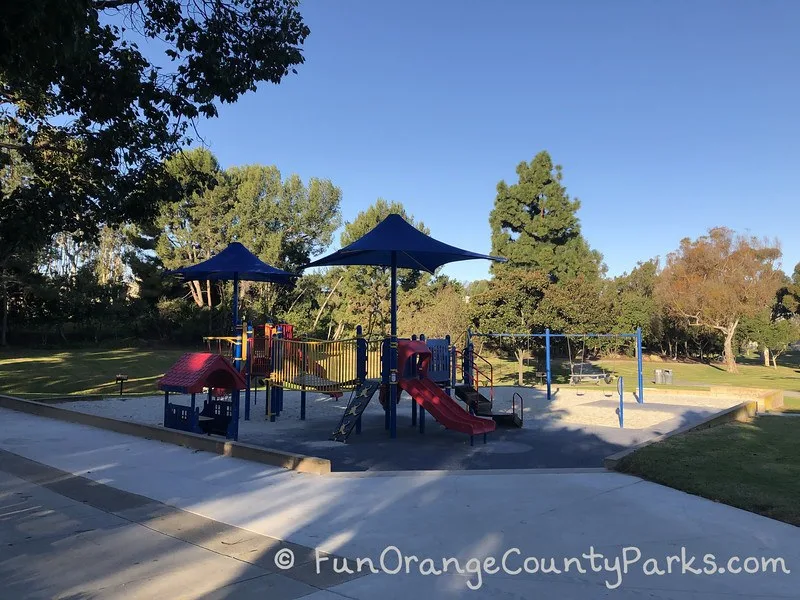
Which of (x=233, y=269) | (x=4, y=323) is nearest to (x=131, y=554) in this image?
(x=233, y=269)

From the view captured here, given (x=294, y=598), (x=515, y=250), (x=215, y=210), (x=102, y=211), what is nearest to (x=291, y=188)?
(x=215, y=210)

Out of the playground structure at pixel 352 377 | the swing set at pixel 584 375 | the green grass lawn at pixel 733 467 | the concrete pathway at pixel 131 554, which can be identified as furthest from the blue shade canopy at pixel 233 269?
the swing set at pixel 584 375

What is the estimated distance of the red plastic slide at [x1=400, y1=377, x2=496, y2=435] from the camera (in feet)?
35.9

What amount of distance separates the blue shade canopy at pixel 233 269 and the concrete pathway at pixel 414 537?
7.28 metres

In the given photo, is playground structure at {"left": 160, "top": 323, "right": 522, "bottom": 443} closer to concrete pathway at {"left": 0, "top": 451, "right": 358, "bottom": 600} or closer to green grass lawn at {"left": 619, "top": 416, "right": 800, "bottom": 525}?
green grass lawn at {"left": 619, "top": 416, "right": 800, "bottom": 525}

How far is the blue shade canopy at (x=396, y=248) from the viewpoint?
37.6 feet

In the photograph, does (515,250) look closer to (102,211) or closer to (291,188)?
(291,188)

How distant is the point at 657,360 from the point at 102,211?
52.7m

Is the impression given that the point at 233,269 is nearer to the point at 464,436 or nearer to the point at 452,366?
the point at 452,366

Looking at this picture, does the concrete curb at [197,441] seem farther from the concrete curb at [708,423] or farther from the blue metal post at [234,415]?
the concrete curb at [708,423]

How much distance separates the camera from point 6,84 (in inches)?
392

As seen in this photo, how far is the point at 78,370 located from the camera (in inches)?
1010

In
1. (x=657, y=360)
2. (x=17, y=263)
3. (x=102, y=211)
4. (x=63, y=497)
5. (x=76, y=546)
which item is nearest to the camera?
(x=76, y=546)

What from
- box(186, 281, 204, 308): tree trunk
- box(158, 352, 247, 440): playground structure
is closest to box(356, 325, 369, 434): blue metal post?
box(158, 352, 247, 440): playground structure
